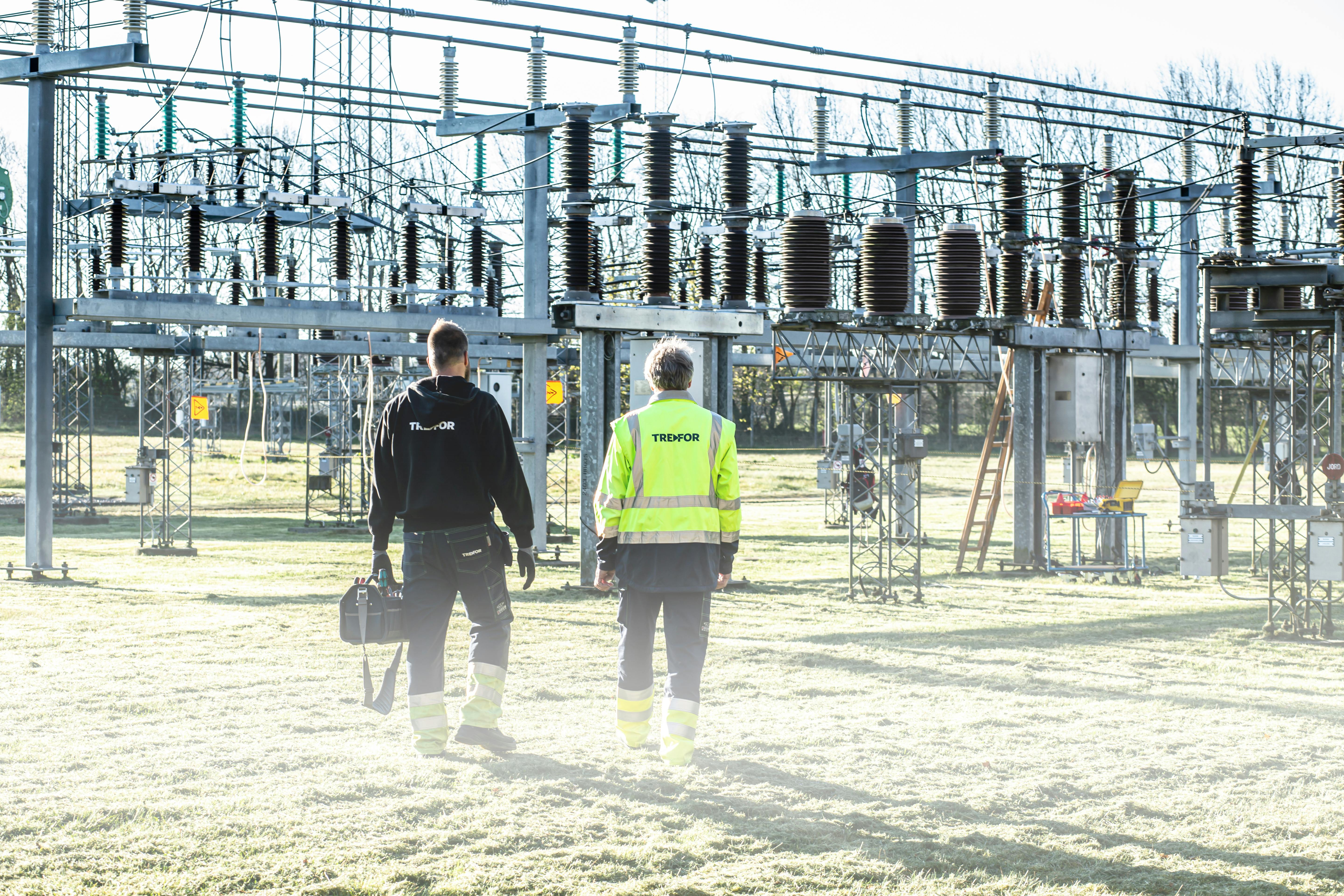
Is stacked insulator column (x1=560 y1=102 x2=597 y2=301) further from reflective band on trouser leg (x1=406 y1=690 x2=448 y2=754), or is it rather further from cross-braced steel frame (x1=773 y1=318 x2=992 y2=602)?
reflective band on trouser leg (x1=406 y1=690 x2=448 y2=754)

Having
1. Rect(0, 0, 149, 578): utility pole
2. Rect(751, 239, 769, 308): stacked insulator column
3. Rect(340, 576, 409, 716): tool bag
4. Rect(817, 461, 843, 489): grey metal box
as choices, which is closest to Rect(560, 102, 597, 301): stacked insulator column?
Rect(751, 239, 769, 308): stacked insulator column

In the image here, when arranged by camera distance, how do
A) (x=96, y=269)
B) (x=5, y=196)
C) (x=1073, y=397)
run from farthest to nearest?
1. (x=5, y=196)
2. (x=96, y=269)
3. (x=1073, y=397)

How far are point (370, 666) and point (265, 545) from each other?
11387mm

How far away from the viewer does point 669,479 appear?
250 inches

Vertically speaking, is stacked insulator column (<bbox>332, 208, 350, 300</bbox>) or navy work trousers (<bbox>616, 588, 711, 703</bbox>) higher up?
stacked insulator column (<bbox>332, 208, 350, 300</bbox>)

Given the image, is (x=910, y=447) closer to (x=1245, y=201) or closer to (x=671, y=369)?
(x=1245, y=201)

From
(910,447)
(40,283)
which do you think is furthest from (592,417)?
(40,283)

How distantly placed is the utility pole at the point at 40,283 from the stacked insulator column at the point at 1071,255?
40.4ft

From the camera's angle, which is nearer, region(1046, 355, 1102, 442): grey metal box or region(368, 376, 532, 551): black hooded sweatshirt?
region(368, 376, 532, 551): black hooded sweatshirt

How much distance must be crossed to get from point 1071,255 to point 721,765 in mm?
12635

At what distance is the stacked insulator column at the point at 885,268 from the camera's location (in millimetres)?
15141

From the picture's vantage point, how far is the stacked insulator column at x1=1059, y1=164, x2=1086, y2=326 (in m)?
17.3

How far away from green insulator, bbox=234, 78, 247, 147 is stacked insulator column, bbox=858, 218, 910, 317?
27.4 feet

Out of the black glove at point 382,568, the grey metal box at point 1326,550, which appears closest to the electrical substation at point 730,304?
the grey metal box at point 1326,550
